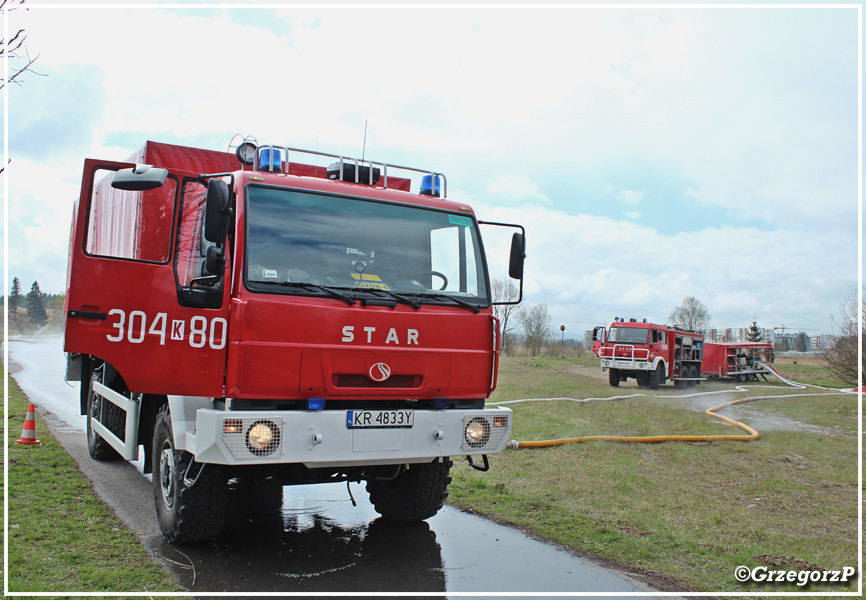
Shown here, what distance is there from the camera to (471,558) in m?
5.01

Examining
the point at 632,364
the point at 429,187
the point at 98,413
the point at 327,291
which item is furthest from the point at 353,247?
the point at 632,364

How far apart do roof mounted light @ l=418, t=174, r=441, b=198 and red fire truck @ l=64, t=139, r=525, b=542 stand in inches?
11.4

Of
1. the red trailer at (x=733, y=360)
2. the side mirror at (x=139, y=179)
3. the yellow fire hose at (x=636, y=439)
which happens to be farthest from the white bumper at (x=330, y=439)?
the red trailer at (x=733, y=360)

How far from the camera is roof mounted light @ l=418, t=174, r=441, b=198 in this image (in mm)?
5898

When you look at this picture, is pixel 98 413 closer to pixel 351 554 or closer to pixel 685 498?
pixel 351 554

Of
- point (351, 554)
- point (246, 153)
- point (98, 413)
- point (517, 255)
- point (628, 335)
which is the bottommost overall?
point (351, 554)

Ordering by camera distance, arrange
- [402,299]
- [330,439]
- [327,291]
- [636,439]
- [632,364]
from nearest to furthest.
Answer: [330,439] → [327,291] → [402,299] → [636,439] → [632,364]

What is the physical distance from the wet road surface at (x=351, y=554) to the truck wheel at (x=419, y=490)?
0.40 ft

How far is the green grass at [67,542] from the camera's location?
4137 mm

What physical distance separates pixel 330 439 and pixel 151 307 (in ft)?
5.22

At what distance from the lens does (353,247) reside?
5031 millimetres

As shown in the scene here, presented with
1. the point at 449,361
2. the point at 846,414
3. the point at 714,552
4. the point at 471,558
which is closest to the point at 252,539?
the point at 471,558

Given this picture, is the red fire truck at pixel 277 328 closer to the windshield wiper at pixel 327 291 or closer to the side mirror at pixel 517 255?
the windshield wiper at pixel 327 291

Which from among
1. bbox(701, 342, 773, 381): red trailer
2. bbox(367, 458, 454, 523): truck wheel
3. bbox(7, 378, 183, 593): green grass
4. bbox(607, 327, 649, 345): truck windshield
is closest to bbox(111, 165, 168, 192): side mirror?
bbox(7, 378, 183, 593): green grass
